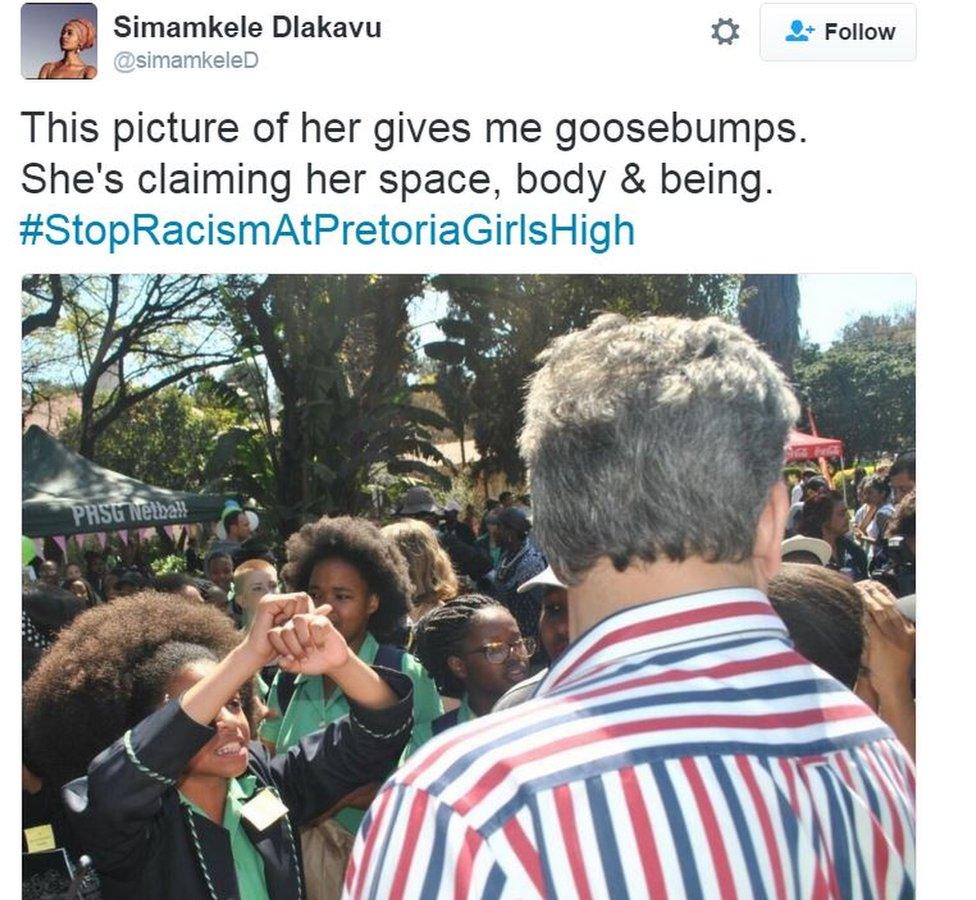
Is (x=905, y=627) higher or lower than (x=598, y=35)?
lower

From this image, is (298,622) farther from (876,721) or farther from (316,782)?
(876,721)

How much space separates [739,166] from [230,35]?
0.82m

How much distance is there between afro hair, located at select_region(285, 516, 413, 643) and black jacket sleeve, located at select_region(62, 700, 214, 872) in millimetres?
1764

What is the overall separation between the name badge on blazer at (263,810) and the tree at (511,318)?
4.05ft

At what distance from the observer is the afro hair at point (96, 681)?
2100 millimetres

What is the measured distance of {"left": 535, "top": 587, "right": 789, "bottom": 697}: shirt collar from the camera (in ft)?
2.72

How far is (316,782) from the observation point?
6.80 ft

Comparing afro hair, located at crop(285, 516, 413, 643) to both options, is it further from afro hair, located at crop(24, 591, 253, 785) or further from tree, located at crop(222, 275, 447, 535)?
tree, located at crop(222, 275, 447, 535)

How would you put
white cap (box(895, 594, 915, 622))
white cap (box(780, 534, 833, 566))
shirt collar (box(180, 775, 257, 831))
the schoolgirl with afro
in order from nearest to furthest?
shirt collar (box(180, 775, 257, 831)) → white cap (box(895, 594, 915, 622)) → the schoolgirl with afro → white cap (box(780, 534, 833, 566))

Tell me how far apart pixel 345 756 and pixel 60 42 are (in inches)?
48.9

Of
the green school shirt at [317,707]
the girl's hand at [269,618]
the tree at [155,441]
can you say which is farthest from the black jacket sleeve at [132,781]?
the tree at [155,441]

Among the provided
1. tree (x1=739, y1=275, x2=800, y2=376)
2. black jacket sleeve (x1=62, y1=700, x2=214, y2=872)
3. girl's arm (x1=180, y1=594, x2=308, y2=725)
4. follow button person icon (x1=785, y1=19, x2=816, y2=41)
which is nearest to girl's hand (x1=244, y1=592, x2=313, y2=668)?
girl's arm (x1=180, y1=594, x2=308, y2=725)

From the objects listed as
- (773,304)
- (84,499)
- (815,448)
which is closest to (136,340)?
(84,499)
